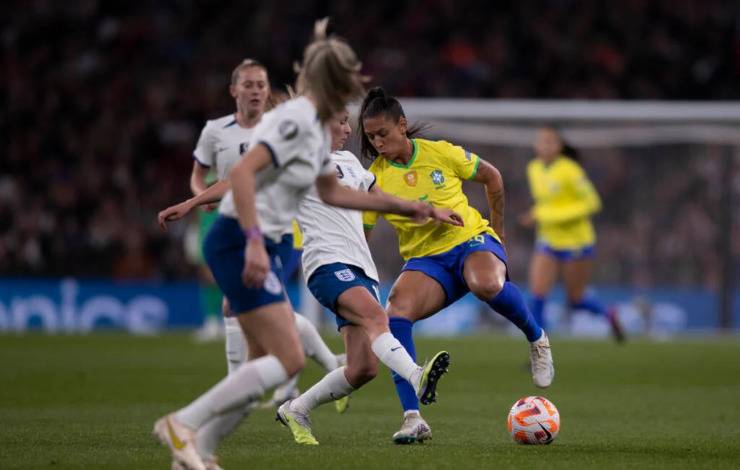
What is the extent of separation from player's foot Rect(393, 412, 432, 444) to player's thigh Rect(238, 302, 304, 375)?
2.15 m

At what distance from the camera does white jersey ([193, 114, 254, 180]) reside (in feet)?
31.2

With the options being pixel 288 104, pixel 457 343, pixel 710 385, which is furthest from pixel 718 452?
pixel 457 343

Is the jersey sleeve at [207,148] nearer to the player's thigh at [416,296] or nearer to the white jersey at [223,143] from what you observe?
the white jersey at [223,143]

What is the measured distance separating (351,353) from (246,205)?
Result: 2.54 metres

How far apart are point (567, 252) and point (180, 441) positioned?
12.2 meters

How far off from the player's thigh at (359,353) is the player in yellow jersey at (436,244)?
443mm

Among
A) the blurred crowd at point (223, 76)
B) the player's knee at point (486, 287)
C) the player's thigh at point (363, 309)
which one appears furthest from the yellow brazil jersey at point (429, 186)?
the blurred crowd at point (223, 76)

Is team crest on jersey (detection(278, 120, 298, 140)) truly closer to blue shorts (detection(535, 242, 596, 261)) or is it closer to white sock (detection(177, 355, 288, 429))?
white sock (detection(177, 355, 288, 429))

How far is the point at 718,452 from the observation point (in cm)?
780

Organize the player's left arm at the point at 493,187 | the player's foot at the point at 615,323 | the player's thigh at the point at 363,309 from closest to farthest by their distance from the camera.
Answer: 1. the player's thigh at the point at 363,309
2. the player's left arm at the point at 493,187
3. the player's foot at the point at 615,323

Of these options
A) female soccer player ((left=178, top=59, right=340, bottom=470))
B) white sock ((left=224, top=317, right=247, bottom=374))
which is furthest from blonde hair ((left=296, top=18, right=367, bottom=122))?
white sock ((left=224, top=317, right=247, bottom=374))

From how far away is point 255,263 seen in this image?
5859 millimetres

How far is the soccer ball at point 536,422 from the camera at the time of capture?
8.14 m

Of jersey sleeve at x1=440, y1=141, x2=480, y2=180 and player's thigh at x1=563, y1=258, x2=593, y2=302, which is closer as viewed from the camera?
jersey sleeve at x1=440, y1=141, x2=480, y2=180
